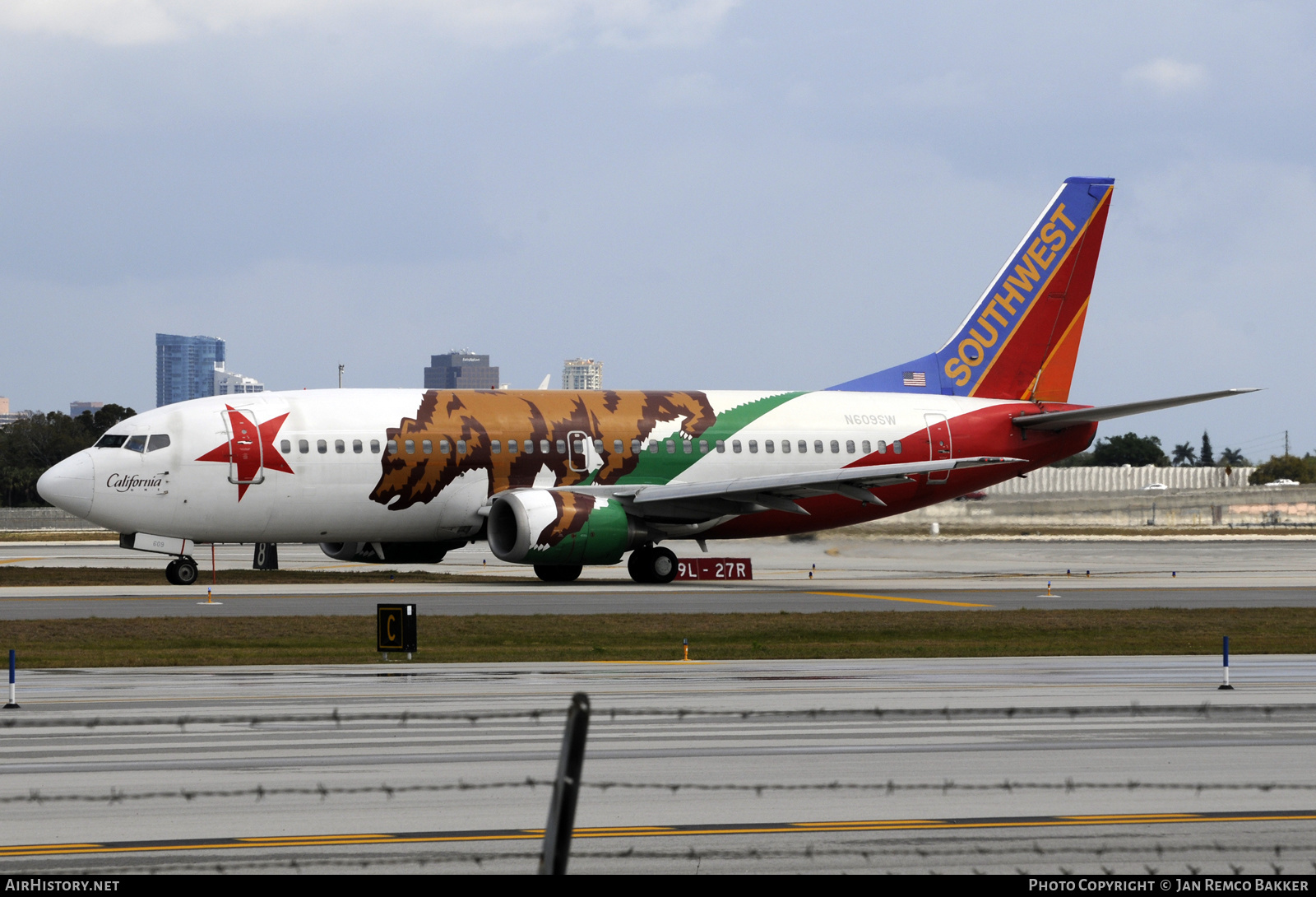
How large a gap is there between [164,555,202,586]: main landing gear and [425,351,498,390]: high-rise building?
6546cm

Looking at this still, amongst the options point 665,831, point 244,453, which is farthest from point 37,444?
point 665,831

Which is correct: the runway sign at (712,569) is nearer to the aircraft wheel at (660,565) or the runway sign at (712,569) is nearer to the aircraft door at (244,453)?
the aircraft wheel at (660,565)

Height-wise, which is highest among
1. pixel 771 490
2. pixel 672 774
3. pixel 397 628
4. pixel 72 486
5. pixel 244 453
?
pixel 244 453

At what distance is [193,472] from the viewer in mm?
36406

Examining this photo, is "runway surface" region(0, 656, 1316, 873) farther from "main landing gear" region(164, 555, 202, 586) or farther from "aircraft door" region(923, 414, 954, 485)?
"aircraft door" region(923, 414, 954, 485)

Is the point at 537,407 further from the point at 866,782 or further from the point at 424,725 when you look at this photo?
the point at 866,782

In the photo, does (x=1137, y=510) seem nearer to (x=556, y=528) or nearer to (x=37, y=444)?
(x=556, y=528)

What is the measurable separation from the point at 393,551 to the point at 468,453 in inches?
159

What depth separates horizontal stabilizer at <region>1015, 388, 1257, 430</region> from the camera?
38562mm

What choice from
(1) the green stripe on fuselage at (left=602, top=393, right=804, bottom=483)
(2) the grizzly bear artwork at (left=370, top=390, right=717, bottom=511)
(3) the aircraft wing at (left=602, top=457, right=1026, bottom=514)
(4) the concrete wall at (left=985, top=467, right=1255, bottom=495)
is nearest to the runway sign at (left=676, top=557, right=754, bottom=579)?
(3) the aircraft wing at (left=602, top=457, right=1026, bottom=514)

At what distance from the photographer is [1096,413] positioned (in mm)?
41188

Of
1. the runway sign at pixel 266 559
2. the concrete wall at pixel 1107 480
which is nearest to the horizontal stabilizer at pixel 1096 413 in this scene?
the runway sign at pixel 266 559

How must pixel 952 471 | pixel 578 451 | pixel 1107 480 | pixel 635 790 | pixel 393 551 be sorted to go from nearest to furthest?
1. pixel 635 790
2. pixel 578 451
3. pixel 393 551
4. pixel 952 471
5. pixel 1107 480

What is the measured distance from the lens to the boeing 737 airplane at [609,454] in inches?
1442
